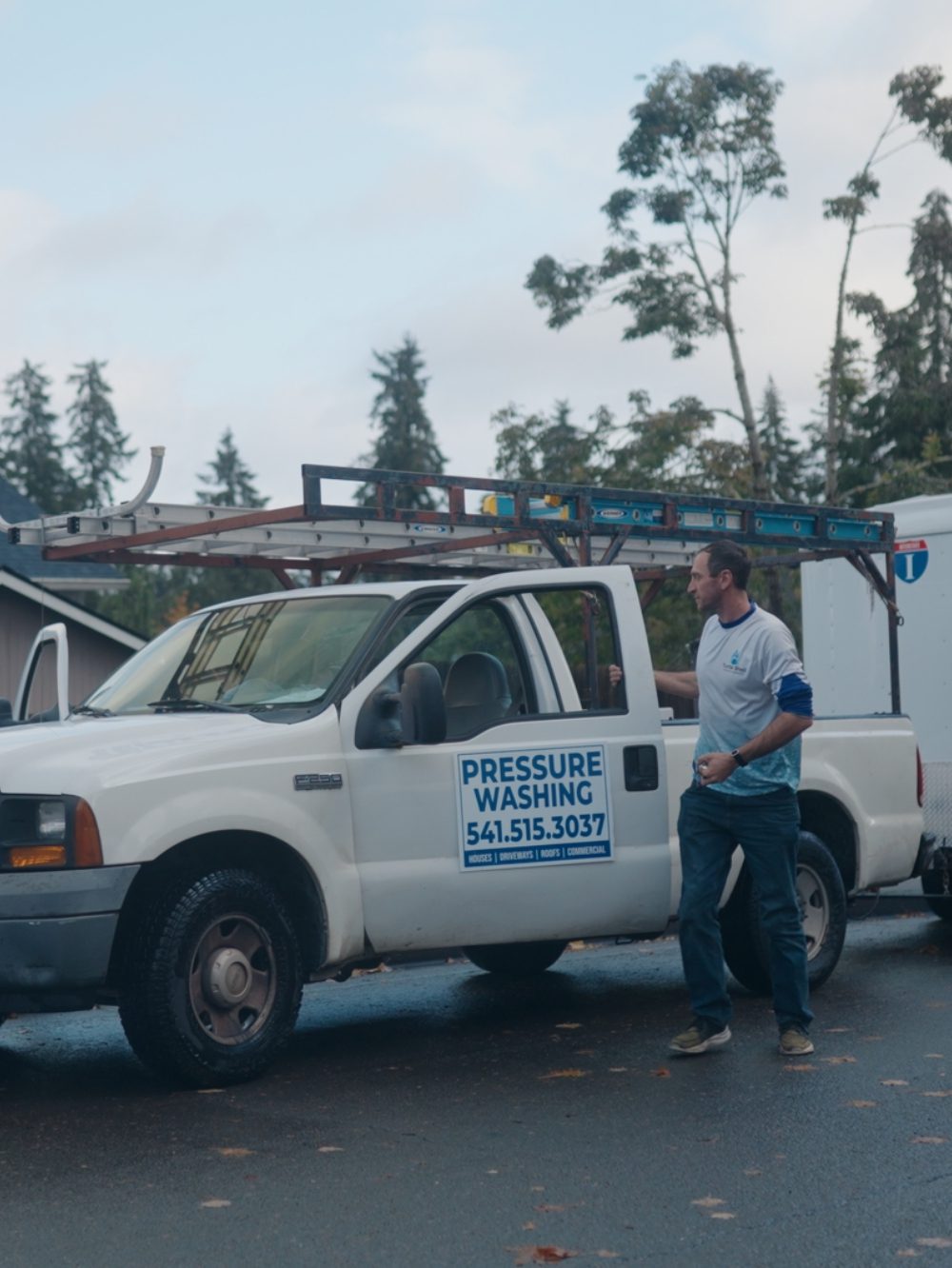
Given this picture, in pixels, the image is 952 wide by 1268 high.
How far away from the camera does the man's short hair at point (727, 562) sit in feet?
24.1

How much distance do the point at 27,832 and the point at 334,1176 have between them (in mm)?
1771

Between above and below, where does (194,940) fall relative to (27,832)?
below

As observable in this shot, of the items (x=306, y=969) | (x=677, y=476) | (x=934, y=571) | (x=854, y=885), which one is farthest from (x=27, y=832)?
(x=677, y=476)

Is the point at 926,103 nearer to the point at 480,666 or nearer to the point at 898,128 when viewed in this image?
the point at 898,128

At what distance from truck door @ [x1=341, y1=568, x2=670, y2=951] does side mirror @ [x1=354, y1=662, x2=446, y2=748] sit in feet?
0.16

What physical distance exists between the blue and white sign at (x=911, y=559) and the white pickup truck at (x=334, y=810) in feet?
13.8

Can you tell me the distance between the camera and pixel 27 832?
6.48m

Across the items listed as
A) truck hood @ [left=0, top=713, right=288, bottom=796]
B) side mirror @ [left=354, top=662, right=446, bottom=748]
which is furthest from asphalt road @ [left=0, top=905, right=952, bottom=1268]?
side mirror @ [left=354, top=662, right=446, bottom=748]

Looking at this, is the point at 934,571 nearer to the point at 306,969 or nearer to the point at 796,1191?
the point at 306,969

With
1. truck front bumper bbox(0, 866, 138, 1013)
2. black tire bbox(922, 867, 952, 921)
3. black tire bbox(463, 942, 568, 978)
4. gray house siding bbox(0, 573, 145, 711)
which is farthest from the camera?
gray house siding bbox(0, 573, 145, 711)

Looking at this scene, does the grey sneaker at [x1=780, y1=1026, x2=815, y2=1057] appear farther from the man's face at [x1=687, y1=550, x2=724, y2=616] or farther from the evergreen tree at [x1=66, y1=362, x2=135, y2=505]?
the evergreen tree at [x1=66, y1=362, x2=135, y2=505]

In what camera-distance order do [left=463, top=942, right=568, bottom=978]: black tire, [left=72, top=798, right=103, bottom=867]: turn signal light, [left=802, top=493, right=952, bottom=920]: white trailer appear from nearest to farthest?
[left=72, top=798, right=103, bottom=867]: turn signal light
[left=463, top=942, right=568, bottom=978]: black tire
[left=802, top=493, right=952, bottom=920]: white trailer

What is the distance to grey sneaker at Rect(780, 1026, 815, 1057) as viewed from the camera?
7.21 meters

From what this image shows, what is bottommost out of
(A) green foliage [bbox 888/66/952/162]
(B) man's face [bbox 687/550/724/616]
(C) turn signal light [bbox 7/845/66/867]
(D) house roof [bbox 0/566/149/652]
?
(C) turn signal light [bbox 7/845/66/867]
